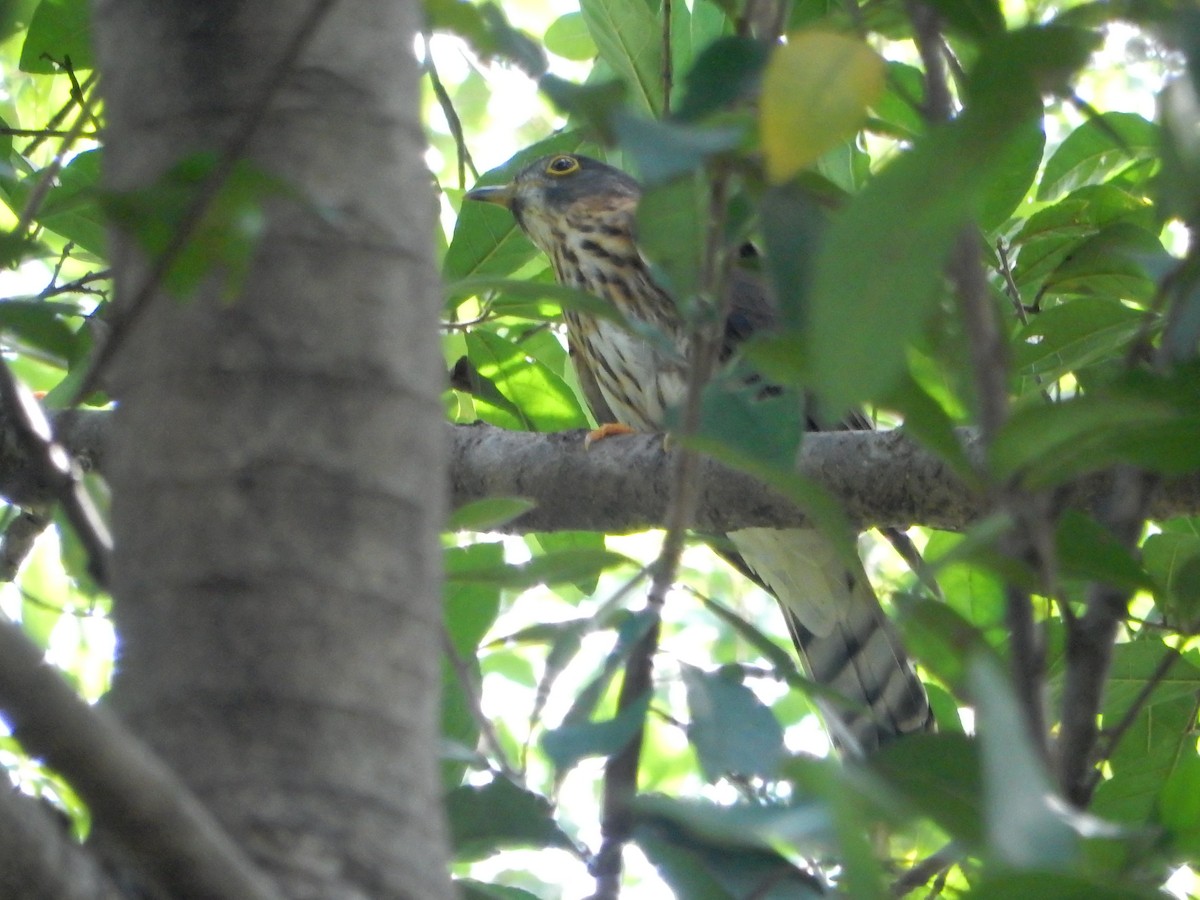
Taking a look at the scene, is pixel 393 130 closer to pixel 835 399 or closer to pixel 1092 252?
pixel 835 399

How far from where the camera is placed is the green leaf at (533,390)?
10.9ft

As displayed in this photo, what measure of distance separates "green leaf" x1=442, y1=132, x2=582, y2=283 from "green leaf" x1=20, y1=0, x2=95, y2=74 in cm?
87

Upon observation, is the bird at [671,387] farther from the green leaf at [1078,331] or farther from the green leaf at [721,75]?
the green leaf at [721,75]

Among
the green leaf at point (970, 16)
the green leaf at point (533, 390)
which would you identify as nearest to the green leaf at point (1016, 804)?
the green leaf at point (970, 16)

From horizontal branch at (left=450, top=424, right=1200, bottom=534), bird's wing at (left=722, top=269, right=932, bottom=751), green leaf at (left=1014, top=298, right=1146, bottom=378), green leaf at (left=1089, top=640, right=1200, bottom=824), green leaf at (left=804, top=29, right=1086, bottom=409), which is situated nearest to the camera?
green leaf at (left=804, top=29, right=1086, bottom=409)

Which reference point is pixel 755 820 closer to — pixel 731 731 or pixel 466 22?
pixel 731 731

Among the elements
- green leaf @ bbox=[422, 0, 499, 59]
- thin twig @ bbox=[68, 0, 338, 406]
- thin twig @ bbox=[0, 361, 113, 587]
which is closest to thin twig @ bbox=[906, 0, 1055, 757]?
green leaf @ bbox=[422, 0, 499, 59]

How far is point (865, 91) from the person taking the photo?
939 mm

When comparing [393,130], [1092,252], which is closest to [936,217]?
[393,130]

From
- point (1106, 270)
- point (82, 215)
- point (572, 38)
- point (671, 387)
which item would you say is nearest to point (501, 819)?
point (1106, 270)

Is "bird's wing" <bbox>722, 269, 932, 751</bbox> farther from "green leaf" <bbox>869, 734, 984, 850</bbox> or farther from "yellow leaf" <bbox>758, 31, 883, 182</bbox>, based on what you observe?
"yellow leaf" <bbox>758, 31, 883, 182</bbox>

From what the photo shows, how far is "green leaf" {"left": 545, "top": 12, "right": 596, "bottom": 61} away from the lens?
3.72 meters

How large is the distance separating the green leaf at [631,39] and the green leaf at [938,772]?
6.11 feet

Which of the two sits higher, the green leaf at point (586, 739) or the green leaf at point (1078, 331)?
the green leaf at point (1078, 331)
